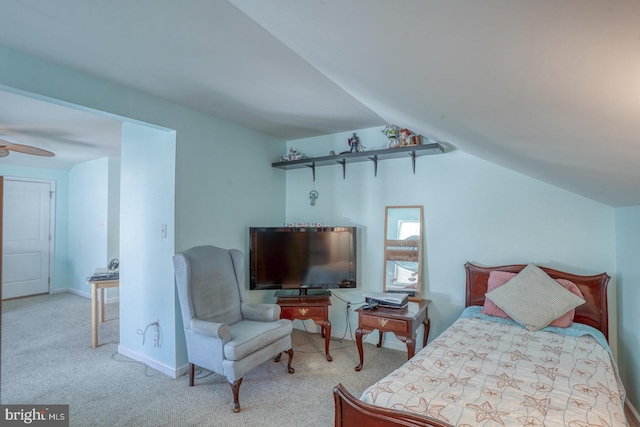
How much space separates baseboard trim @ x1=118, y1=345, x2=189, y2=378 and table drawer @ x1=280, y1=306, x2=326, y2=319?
104 centimetres

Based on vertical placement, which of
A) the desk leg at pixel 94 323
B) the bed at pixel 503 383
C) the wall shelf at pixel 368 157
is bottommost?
the desk leg at pixel 94 323

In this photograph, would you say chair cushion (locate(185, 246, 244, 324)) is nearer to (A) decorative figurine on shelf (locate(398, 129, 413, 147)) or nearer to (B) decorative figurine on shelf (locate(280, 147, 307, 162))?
(B) decorative figurine on shelf (locate(280, 147, 307, 162))

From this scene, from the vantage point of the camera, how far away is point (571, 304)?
2.52 m

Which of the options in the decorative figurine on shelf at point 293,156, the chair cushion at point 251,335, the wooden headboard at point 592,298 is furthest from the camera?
the decorative figurine on shelf at point 293,156

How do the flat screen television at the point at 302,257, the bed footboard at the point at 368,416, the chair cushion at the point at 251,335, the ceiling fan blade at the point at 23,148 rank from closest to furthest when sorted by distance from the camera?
1. the bed footboard at the point at 368,416
2. the chair cushion at the point at 251,335
3. the ceiling fan blade at the point at 23,148
4. the flat screen television at the point at 302,257

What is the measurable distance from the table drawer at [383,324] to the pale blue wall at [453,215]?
75 centimetres

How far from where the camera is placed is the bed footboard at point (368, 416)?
128 cm

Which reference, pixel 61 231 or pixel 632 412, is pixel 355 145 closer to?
pixel 632 412

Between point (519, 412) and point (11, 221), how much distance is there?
757 cm

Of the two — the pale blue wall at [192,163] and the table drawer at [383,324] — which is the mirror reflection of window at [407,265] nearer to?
the table drawer at [383,324]

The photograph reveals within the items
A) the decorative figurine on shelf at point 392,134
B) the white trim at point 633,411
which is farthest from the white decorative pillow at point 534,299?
the decorative figurine on shelf at point 392,134

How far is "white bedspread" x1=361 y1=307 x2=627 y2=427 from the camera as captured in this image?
4.54ft

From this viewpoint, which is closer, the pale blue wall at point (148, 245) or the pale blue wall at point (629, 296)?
the pale blue wall at point (629, 296)

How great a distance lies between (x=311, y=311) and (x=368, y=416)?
1.89m
